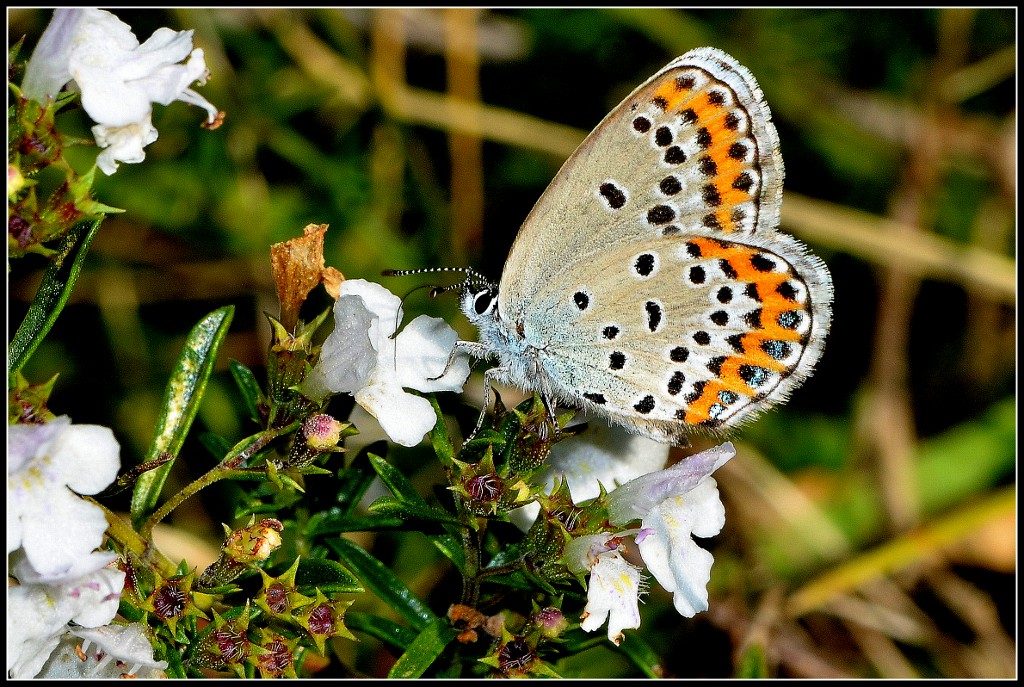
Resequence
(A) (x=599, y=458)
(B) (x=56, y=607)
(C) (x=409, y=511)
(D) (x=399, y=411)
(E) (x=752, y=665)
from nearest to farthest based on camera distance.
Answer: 1. (B) (x=56, y=607)
2. (C) (x=409, y=511)
3. (D) (x=399, y=411)
4. (A) (x=599, y=458)
5. (E) (x=752, y=665)

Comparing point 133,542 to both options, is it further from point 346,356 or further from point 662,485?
point 662,485

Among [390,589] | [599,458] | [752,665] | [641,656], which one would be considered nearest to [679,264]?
[599,458]

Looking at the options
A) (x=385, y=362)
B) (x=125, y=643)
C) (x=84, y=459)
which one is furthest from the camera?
(x=385, y=362)

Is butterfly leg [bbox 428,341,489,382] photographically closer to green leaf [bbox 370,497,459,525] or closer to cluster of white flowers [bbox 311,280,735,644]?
cluster of white flowers [bbox 311,280,735,644]

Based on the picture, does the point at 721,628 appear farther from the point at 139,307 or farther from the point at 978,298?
the point at 139,307

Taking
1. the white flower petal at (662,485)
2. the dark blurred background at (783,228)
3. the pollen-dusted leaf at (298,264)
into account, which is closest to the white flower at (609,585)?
the white flower petal at (662,485)

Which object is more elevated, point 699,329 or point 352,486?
point 699,329

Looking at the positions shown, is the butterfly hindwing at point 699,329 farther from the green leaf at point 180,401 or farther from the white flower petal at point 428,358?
the green leaf at point 180,401
